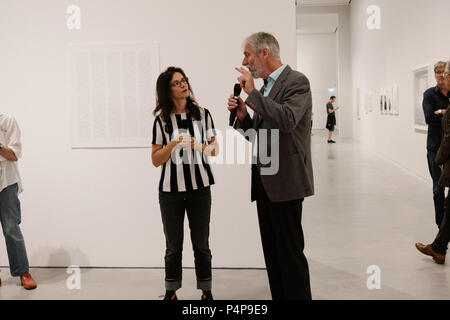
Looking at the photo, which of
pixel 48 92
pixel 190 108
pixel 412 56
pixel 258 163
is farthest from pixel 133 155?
pixel 412 56

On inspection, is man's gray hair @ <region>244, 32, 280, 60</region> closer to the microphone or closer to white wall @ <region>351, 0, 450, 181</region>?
the microphone

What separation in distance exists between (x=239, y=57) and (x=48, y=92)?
6.01ft

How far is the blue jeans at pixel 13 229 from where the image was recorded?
4391 millimetres

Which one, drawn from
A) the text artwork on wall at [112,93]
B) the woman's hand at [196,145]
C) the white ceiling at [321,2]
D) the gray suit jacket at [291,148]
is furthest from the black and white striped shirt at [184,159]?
the white ceiling at [321,2]

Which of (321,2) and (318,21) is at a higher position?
(321,2)

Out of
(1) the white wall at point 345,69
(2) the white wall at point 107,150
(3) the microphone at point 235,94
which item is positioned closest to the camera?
(3) the microphone at point 235,94

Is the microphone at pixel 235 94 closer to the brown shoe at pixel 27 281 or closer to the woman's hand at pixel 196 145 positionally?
the woman's hand at pixel 196 145

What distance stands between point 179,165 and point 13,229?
171 cm

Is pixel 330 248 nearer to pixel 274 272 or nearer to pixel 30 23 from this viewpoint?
pixel 274 272

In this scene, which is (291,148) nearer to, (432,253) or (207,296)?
(207,296)

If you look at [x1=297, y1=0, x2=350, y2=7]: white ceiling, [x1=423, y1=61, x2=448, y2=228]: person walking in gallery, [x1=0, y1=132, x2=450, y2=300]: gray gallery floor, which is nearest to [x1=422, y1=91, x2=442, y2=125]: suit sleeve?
[x1=423, y1=61, x2=448, y2=228]: person walking in gallery

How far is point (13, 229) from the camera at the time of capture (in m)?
4.43

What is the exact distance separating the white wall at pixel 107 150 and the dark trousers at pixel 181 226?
1.09 m

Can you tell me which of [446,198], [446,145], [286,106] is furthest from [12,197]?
[446,198]
